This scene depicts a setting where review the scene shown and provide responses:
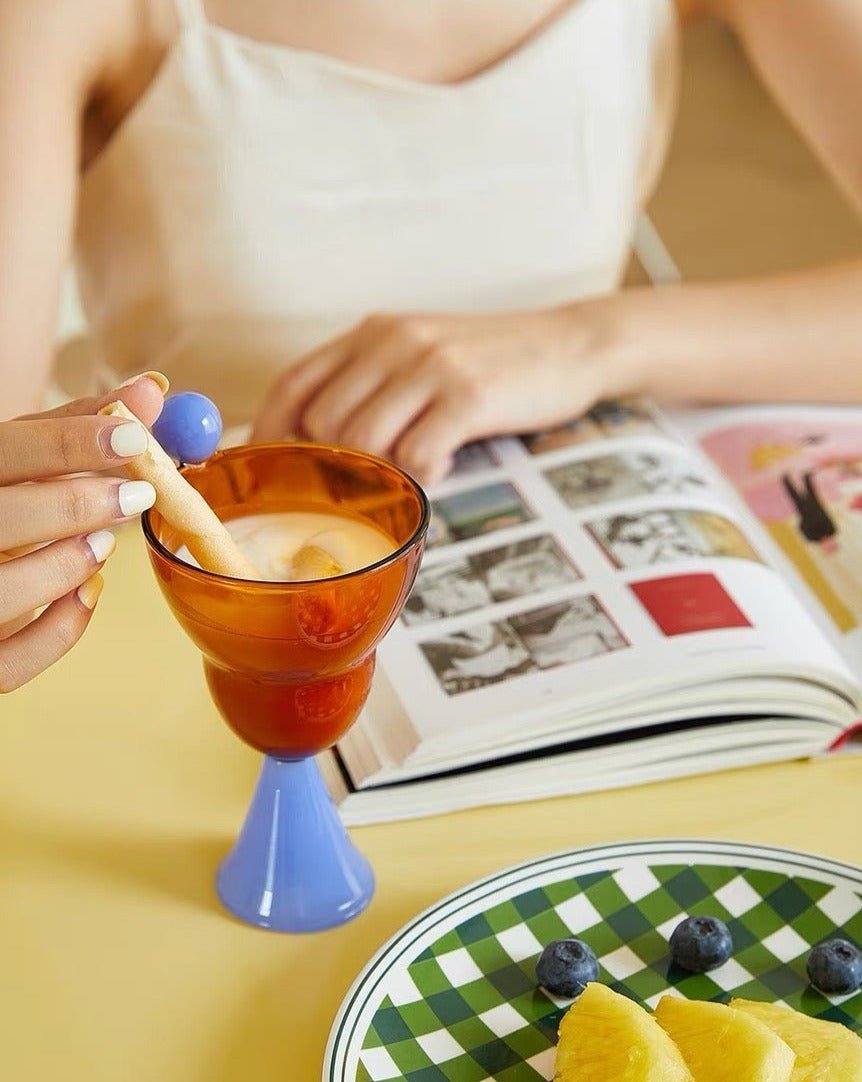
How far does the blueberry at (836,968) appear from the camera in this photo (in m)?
0.57

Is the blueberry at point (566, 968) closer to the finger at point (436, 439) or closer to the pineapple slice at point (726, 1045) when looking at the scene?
the pineapple slice at point (726, 1045)

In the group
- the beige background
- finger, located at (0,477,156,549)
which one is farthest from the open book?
the beige background

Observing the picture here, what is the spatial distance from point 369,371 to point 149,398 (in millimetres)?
459

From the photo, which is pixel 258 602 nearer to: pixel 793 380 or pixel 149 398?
pixel 149 398

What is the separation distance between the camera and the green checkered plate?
1.79ft

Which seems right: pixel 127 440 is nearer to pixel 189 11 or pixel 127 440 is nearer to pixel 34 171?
pixel 34 171

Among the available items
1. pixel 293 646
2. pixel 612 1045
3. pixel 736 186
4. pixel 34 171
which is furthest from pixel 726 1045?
pixel 736 186

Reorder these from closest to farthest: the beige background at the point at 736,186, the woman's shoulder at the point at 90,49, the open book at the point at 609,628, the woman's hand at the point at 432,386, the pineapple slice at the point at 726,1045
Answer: the pineapple slice at the point at 726,1045 → the open book at the point at 609,628 → the woman's hand at the point at 432,386 → the woman's shoulder at the point at 90,49 → the beige background at the point at 736,186

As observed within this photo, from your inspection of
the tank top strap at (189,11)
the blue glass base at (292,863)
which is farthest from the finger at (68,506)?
the tank top strap at (189,11)

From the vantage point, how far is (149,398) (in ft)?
1.81

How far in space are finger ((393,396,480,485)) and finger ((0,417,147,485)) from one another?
1.42ft

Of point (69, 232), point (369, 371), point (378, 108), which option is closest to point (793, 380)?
point (369, 371)

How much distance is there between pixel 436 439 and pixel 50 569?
1.45 feet

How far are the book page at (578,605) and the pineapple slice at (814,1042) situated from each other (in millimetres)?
225
